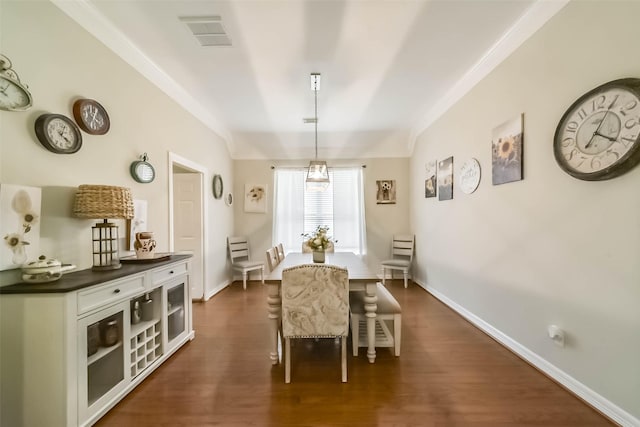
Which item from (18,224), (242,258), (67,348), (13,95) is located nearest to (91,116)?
(13,95)

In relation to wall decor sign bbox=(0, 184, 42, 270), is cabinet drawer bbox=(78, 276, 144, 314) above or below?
below

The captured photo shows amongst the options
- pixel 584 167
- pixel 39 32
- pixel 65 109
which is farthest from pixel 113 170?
pixel 584 167

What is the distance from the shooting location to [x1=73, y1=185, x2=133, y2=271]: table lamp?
1.70 m

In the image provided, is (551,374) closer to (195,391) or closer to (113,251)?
(195,391)

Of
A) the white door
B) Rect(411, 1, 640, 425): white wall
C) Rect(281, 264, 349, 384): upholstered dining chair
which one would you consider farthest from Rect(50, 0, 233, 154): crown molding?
Rect(411, 1, 640, 425): white wall

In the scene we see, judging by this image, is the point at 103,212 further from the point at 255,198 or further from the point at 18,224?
the point at 255,198

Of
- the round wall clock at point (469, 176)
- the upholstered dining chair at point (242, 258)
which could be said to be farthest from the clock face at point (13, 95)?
the round wall clock at point (469, 176)

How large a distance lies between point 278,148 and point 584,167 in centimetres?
440

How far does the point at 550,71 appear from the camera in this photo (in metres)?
1.86

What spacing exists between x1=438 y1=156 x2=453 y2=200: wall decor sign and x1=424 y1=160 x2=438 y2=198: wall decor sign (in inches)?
6.0

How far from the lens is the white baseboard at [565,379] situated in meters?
1.47

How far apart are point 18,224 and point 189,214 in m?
2.30

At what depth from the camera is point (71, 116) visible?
70.0 inches

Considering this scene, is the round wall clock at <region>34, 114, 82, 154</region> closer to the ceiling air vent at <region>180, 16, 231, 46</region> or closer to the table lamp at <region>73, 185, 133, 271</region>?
the table lamp at <region>73, 185, 133, 271</region>
